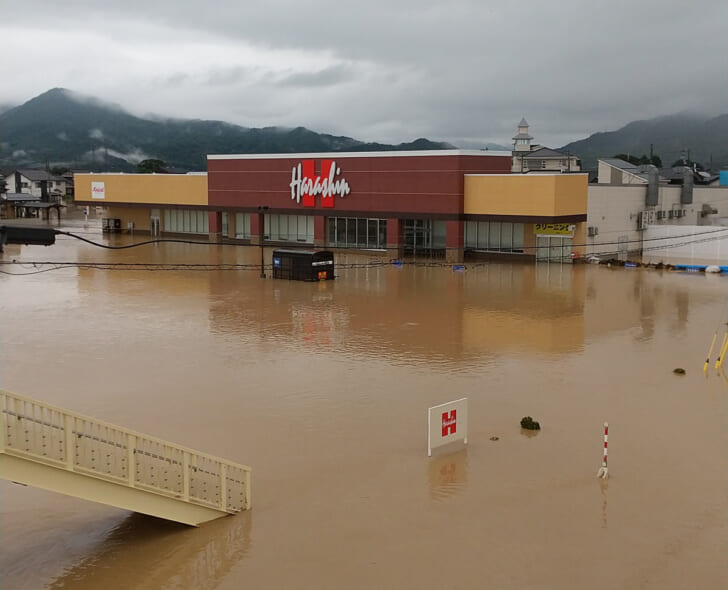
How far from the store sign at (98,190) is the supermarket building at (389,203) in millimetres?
6566

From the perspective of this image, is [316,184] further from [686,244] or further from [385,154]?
[686,244]

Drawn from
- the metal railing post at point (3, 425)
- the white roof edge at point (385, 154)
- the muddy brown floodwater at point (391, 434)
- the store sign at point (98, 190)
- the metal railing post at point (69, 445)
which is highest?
the white roof edge at point (385, 154)

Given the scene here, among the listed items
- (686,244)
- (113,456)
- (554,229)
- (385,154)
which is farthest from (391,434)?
(686,244)

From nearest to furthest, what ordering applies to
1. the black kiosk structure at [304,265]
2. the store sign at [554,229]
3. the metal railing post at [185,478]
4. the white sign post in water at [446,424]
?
1. the metal railing post at [185,478]
2. the white sign post in water at [446,424]
3. the black kiosk structure at [304,265]
4. the store sign at [554,229]

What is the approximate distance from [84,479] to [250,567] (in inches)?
103

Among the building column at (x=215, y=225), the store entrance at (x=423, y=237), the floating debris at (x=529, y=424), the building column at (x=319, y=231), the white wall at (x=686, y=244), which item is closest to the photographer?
the floating debris at (x=529, y=424)

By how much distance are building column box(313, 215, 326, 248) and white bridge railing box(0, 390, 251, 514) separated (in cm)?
4203

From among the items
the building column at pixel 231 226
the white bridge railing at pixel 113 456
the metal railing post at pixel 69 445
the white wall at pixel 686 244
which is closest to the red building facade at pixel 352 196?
the building column at pixel 231 226

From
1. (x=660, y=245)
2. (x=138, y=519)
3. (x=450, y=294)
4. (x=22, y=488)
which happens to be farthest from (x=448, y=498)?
(x=660, y=245)

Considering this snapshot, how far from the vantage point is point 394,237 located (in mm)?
50625

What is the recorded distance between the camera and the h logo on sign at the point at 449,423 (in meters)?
14.9

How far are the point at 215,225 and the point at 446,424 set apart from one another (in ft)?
160

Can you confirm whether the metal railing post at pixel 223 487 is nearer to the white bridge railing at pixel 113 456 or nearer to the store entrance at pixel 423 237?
the white bridge railing at pixel 113 456

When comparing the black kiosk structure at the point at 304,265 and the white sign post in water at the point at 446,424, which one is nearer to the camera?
the white sign post in water at the point at 446,424
